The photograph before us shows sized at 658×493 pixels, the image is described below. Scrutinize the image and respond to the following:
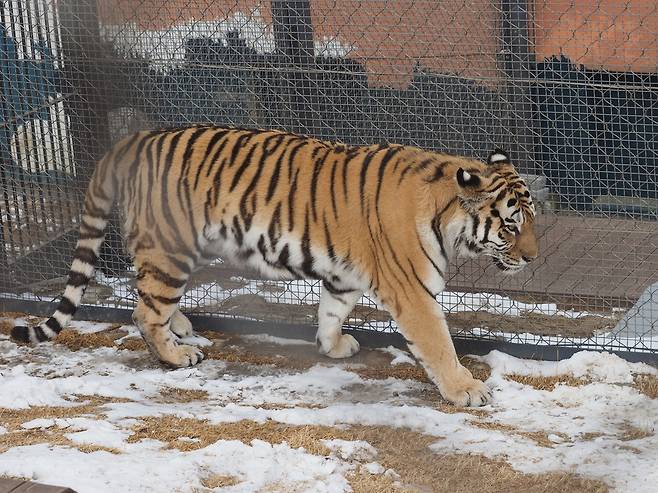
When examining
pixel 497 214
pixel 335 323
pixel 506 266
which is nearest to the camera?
pixel 497 214

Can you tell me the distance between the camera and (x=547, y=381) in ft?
15.6

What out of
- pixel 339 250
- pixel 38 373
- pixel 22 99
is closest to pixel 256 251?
pixel 339 250

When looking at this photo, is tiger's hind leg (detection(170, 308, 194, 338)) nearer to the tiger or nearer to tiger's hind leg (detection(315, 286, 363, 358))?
the tiger

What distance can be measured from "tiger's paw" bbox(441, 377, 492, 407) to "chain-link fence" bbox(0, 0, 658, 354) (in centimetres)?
103

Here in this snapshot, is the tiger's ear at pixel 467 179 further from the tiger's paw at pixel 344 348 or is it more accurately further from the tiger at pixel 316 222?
the tiger's paw at pixel 344 348

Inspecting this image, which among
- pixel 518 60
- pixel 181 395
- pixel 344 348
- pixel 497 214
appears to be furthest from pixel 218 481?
pixel 518 60

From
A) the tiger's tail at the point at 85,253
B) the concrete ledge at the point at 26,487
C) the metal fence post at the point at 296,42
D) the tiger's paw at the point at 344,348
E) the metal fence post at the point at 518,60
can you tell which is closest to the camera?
the concrete ledge at the point at 26,487

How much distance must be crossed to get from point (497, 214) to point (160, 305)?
1.57 meters

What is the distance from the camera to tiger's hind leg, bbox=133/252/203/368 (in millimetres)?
4918

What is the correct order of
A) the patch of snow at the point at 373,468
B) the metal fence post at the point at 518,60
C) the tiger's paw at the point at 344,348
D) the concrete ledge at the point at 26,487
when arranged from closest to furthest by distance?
the concrete ledge at the point at 26,487 → the patch of snow at the point at 373,468 → the tiger's paw at the point at 344,348 → the metal fence post at the point at 518,60

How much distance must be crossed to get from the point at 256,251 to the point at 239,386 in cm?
61

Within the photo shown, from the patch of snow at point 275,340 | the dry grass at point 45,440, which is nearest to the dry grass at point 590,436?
the patch of snow at point 275,340

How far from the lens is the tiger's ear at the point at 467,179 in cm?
445

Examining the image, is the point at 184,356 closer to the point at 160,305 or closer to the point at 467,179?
the point at 160,305
